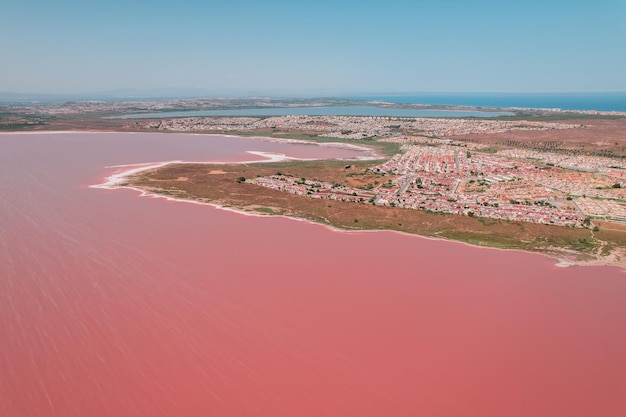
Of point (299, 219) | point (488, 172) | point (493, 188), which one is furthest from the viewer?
point (488, 172)

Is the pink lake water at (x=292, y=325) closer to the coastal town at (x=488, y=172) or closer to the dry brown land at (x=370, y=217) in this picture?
the dry brown land at (x=370, y=217)

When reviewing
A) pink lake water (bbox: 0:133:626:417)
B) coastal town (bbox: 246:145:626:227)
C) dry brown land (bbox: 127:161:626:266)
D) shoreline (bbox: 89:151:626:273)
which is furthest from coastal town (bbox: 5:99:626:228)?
pink lake water (bbox: 0:133:626:417)

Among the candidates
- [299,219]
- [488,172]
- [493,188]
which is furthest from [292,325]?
[488,172]

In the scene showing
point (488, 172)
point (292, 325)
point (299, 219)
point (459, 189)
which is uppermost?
point (488, 172)

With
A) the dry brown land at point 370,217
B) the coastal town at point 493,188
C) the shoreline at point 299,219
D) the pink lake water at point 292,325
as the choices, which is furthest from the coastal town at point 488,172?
the pink lake water at point 292,325

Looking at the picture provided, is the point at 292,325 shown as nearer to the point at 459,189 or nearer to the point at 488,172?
the point at 459,189

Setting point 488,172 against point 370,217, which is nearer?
point 370,217
